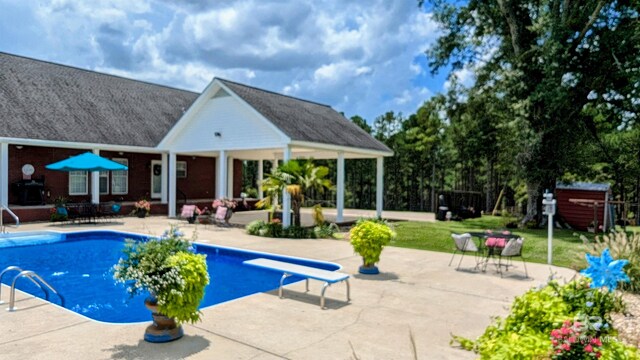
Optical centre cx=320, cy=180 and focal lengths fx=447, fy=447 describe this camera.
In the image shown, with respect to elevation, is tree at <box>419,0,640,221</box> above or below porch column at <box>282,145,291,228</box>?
above

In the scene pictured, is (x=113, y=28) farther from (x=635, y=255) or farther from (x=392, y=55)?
(x=635, y=255)

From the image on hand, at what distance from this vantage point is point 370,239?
9.26m

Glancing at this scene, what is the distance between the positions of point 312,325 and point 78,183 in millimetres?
19796

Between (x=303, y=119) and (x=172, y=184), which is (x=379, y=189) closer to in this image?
(x=303, y=119)

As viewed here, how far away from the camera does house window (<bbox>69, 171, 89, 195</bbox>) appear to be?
21625mm

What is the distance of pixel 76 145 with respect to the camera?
1997 cm

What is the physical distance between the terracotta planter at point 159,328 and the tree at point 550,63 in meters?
16.6

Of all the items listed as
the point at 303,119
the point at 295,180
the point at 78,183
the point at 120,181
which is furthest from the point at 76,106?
the point at 295,180

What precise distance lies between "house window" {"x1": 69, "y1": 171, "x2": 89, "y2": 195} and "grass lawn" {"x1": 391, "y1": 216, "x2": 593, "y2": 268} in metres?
15.4

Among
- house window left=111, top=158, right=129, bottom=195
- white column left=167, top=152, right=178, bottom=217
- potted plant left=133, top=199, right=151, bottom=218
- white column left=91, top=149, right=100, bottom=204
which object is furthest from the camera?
house window left=111, top=158, right=129, bottom=195

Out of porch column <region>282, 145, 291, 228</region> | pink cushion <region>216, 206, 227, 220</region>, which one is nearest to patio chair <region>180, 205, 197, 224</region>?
pink cushion <region>216, 206, 227, 220</region>

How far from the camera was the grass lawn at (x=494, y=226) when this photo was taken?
12105mm

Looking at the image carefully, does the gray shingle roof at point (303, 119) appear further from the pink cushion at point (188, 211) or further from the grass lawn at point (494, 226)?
the pink cushion at point (188, 211)

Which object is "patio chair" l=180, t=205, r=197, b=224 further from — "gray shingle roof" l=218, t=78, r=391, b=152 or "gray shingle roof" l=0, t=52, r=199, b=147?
"gray shingle roof" l=0, t=52, r=199, b=147
